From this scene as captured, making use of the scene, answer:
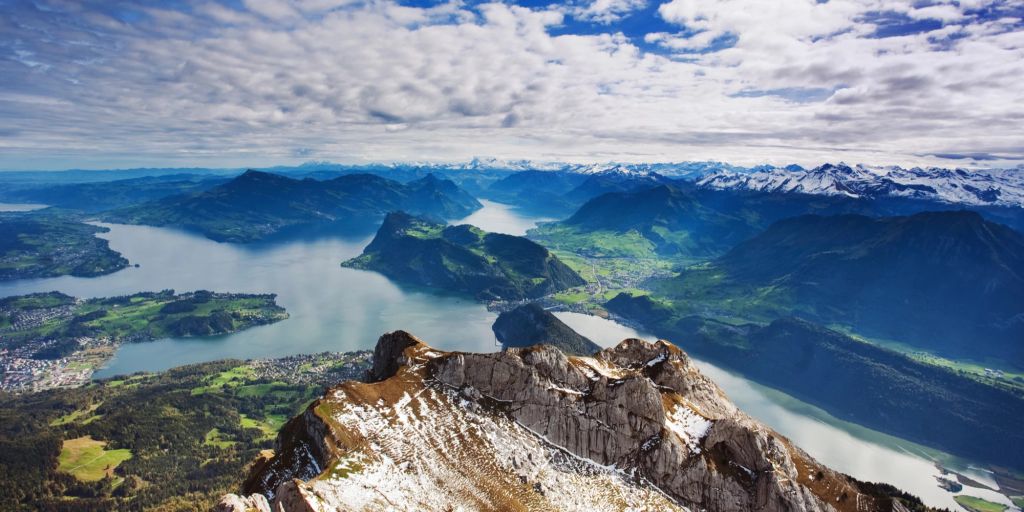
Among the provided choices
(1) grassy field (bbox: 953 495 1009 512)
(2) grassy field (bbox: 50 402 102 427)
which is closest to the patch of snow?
(1) grassy field (bbox: 953 495 1009 512)

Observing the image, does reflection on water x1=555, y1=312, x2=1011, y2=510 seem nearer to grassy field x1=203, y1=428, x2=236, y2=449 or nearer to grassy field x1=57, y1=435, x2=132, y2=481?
grassy field x1=203, y1=428, x2=236, y2=449

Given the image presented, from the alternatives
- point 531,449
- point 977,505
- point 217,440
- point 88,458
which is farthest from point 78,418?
point 977,505

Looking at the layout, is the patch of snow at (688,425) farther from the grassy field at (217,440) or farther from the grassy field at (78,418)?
the grassy field at (78,418)

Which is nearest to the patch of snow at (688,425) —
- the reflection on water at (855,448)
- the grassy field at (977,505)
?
the reflection on water at (855,448)

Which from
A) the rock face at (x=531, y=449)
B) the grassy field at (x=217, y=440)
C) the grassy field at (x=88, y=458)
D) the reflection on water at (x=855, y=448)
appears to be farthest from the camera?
the reflection on water at (x=855, y=448)

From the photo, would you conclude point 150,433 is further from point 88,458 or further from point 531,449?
point 531,449

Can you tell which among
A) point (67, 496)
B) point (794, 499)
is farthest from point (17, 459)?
point (794, 499)
